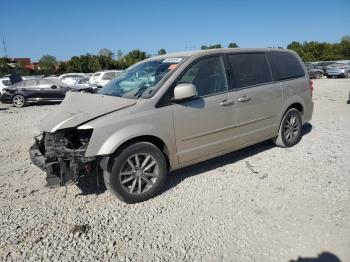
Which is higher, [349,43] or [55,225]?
[349,43]

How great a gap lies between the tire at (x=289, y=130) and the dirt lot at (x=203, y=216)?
0.40 metres

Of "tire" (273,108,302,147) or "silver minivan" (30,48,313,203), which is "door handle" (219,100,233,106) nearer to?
"silver minivan" (30,48,313,203)

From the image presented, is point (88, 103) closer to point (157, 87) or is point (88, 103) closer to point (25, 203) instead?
point (157, 87)

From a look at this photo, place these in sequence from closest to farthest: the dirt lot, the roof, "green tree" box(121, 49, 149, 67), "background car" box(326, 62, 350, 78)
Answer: the dirt lot → the roof → "background car" box(326, 62, 350, 78) → "green tree" box(121, 49, 149, 67)

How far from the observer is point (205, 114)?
15.0 ft

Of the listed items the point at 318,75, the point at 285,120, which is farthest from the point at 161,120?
the point at 318,75

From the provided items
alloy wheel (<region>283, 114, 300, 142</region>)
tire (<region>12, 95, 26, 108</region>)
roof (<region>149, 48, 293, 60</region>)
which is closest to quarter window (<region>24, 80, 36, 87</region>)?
tire (<region>12, 95, 26, 108</region>)

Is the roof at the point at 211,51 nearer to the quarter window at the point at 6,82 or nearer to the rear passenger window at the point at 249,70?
the rear passenger window at the point at 249,70

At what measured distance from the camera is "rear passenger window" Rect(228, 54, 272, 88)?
16.5 ft

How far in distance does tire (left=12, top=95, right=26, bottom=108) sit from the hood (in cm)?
1349

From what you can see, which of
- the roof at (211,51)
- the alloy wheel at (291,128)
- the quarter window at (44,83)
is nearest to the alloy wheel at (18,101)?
the quarter window at (44,83)

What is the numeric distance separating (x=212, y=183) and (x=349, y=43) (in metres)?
63.8

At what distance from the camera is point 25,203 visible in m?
4.36

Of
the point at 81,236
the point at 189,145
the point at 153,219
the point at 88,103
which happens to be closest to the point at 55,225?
the point at 81,236
